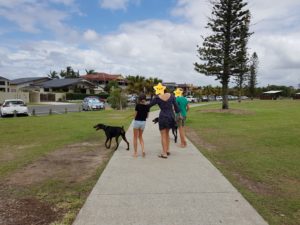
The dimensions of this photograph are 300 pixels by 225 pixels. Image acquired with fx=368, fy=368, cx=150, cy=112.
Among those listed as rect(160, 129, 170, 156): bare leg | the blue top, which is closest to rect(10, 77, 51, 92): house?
the blue top

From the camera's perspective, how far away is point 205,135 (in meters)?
14.2

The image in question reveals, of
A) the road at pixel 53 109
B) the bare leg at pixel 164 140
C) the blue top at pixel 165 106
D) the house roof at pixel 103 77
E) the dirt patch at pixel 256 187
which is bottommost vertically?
the road at pixel 53 109

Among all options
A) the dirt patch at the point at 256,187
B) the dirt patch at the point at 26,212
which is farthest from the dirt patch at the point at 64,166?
the dirt patch at the point at 256,187

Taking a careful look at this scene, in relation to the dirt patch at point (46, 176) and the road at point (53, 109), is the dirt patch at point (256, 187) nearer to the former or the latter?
the dirt patch at point (46, 176)

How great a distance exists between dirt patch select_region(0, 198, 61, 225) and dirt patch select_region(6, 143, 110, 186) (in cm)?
117

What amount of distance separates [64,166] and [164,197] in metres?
3.43

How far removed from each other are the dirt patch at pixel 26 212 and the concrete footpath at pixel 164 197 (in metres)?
0.46

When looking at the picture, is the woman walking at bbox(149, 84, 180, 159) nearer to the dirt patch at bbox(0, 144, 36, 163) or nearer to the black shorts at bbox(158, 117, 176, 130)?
the black shorts at bbox(158, 117, 176, 130)

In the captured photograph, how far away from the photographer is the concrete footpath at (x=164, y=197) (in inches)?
182

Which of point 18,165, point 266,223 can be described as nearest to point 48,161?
point 18,165

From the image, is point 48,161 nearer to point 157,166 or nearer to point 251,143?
point 157,166

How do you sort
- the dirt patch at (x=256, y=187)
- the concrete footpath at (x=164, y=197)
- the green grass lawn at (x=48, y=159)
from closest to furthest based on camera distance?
the concrete footpath at (x=164, y=197) → the green grass lawn at (x=48, y=159) → the dirt patch at (x=256, y=187)

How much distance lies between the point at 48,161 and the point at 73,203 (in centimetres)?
367

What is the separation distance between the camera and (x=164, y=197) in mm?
5520
